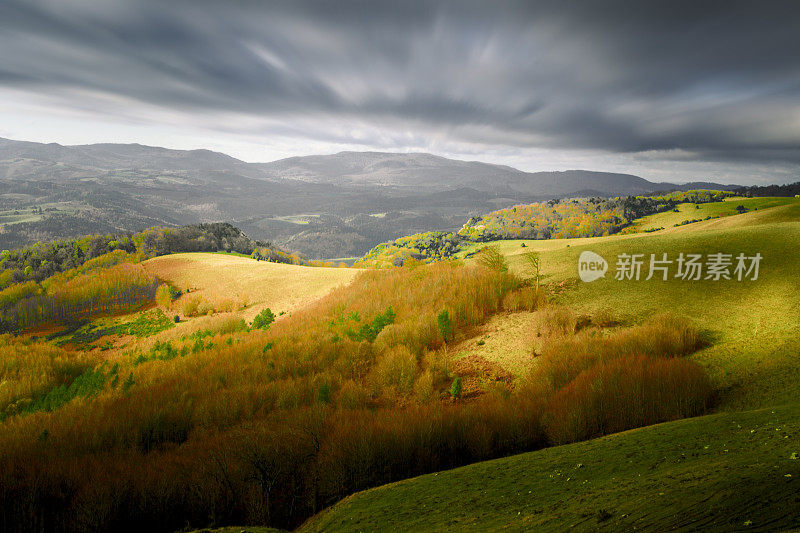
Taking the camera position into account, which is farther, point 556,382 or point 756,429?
point 556,382

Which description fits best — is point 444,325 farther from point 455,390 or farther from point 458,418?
point 458,418

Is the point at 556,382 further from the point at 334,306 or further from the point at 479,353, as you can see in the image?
the point at 334,306

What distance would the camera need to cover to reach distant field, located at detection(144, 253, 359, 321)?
27.5 m

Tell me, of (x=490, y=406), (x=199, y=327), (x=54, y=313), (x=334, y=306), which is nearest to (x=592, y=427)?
(x=490, y=406)

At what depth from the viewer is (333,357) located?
11211 millimetres

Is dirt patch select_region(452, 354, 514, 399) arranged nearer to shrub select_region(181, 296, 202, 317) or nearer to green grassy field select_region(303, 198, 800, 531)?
green grassy field select_region(303, 198, 800, 531)

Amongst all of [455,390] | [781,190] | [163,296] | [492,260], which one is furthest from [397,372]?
[781,190]

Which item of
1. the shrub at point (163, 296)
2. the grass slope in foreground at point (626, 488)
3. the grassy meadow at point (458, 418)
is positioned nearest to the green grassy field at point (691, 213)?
the grassy meadow at point (458, 418)

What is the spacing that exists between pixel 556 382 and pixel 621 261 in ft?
33.3

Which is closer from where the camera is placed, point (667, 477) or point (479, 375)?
point (667, 477)

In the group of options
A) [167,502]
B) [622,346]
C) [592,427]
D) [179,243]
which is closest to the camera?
[167,502]

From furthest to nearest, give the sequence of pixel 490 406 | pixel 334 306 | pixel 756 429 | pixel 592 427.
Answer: pixel 334 306 < pixel 490 406 < pixel 592 427 < pixel 756 429

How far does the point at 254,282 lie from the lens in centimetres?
3256

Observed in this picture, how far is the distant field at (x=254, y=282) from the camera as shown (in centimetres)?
2745
